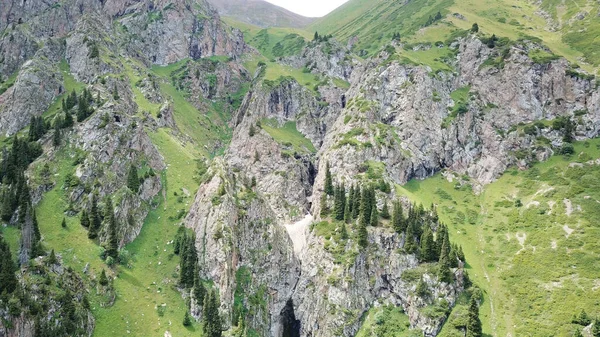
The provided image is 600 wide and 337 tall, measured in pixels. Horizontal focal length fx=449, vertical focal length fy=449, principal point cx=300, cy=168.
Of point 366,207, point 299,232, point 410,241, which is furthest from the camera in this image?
point 299,232

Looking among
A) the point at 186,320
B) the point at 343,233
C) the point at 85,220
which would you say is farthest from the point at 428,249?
the point at 85,220

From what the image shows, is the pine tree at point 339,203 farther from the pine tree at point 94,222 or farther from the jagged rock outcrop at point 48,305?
the jagged rock outcrop at point 48,305

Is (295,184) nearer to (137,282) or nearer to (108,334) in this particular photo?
(137,282)

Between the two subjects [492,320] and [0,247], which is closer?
[0,247]

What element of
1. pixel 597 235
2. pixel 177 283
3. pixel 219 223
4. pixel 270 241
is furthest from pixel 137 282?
pixel 597 235

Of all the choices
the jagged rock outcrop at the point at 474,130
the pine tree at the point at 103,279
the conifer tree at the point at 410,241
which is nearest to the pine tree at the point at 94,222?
the pine tree at the point at 103,279

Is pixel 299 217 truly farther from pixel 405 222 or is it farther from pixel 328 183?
pixel 405 222
